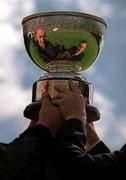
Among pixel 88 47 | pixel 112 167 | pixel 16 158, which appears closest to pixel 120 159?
pixel 112 167

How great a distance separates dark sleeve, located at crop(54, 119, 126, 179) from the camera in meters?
2.35

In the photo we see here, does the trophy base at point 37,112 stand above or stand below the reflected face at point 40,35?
below

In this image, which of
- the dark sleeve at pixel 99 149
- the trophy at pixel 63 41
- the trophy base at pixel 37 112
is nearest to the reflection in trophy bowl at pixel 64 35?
the trophy at pixel 63 41

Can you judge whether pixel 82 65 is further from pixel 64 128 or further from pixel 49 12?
pixel 64 128

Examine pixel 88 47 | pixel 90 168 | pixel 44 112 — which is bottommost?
pixel 90 168

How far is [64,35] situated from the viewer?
3.35m

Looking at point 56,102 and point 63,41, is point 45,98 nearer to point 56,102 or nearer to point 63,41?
point 56,102

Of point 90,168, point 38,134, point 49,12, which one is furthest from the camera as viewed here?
point 49,12

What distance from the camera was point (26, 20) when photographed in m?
3.41

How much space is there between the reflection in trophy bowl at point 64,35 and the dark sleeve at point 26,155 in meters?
0.85

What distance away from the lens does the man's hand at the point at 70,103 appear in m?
2.58

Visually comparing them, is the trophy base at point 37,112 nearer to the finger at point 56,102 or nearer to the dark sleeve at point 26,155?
the finger at point 56,102

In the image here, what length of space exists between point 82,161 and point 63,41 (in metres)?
1.12

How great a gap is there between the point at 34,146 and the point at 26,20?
44.9 inches
